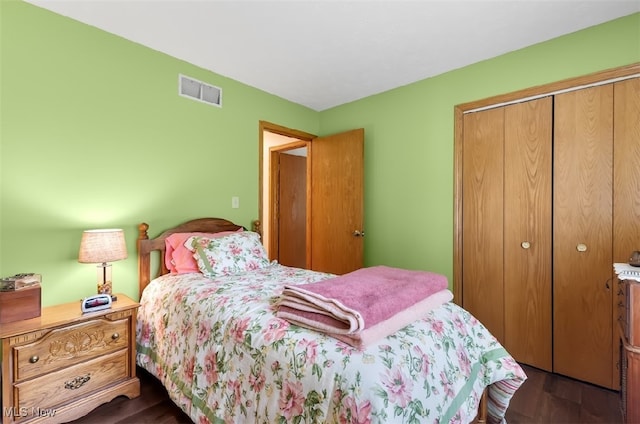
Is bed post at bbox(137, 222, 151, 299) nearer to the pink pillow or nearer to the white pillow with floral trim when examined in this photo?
the pink pillow

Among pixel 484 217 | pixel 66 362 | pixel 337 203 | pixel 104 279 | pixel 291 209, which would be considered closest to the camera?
pixel 66 362

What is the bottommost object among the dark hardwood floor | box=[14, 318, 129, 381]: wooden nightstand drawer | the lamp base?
the dark hardwood floor

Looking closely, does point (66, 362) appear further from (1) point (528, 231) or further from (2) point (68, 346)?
(1) point (528, 231)

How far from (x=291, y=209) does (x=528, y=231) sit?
308 cm

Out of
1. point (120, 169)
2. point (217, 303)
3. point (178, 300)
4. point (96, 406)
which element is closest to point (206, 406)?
point (217, 303)

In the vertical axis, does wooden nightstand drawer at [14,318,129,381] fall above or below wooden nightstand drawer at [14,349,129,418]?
above

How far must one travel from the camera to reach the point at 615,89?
6.34ft

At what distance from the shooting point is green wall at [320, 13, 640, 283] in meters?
2.02

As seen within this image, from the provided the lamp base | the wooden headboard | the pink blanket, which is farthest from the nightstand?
the pink blanket

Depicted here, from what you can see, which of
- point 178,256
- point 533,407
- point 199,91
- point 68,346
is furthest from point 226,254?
point 533,407

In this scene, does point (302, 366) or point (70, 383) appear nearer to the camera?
point (302, 366)

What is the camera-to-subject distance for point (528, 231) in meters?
2.26

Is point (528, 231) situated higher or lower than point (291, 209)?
lower

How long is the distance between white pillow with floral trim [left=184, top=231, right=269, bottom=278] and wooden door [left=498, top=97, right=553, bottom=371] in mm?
1995
